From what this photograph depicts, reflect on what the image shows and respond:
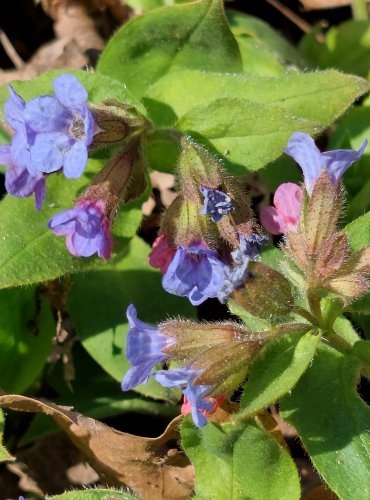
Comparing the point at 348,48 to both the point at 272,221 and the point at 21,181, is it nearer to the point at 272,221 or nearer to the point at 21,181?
the point at 272,221

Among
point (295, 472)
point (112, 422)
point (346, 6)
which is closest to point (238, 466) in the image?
point (295, 472)

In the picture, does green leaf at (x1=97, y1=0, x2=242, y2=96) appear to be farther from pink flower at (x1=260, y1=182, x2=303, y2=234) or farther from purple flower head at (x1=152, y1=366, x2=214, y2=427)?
purple flower head at (x1=152, y1=366, x2=214, y2=427)

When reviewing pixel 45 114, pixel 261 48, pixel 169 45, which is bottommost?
pixel 261 48

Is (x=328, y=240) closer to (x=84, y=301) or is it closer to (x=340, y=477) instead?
(x=340, y=477)

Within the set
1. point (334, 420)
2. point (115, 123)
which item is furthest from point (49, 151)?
point (334, 420)

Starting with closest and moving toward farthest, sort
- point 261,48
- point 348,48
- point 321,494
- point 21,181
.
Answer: point 21,181 → point 321,494 → point 261,48 → point 348,48

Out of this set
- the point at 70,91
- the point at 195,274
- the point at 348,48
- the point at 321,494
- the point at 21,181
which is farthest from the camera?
the point at 348,48

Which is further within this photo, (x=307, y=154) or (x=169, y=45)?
(x=169, y=45)
